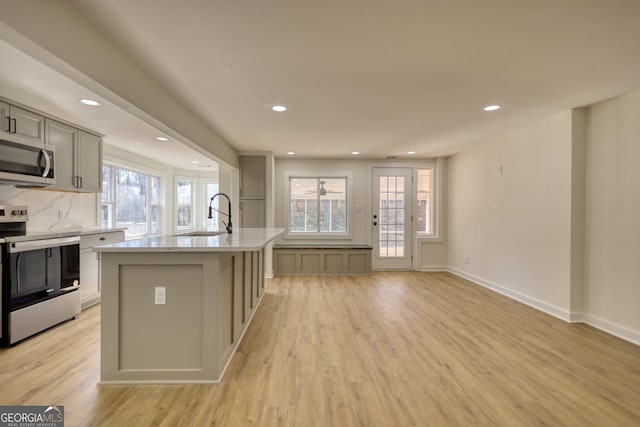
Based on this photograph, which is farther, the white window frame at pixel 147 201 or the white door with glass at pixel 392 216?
the white door with glass at pixel 392 216

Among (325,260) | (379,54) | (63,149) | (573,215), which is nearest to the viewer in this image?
(379,54)

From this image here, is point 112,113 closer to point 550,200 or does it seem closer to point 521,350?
point 521,350

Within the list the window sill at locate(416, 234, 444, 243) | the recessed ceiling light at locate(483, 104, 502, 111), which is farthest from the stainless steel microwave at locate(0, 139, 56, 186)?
the window sill at locate(416, 234, 444, 243)

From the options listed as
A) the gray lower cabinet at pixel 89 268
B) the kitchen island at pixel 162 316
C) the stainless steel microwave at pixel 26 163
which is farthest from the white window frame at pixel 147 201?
the kitchen island at pixel 162 316

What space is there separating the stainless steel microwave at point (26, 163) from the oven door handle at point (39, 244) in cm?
59

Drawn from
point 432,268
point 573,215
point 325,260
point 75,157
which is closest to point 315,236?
point 325,260

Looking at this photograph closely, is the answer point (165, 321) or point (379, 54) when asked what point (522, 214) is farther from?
point (165, 321)

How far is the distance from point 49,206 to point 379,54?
14.0 ft

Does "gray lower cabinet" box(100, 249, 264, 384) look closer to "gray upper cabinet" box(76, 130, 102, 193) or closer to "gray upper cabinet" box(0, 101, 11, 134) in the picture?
"gray upper cabinet" box(0, 101, 11, 134)

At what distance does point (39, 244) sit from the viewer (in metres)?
3.01

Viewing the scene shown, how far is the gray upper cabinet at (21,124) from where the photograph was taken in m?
2.76

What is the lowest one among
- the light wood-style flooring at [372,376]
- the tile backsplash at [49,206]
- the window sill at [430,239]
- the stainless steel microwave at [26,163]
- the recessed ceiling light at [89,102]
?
the light wood-style flooring at [372,376]

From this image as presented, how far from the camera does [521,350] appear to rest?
270cm

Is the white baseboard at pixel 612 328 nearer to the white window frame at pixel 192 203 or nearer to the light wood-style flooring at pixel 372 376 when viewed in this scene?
the light wood-style flooring at pixel 372 376
